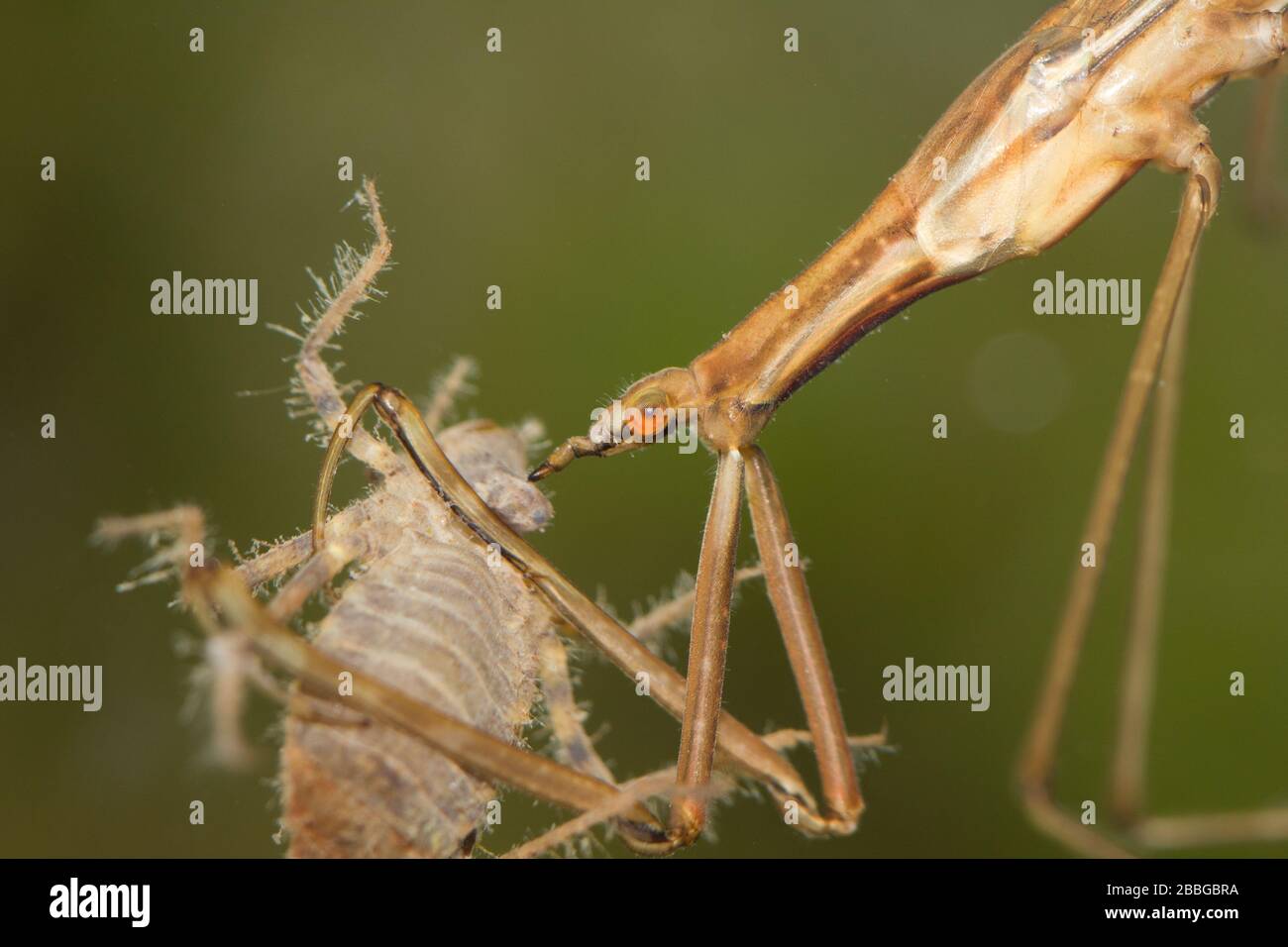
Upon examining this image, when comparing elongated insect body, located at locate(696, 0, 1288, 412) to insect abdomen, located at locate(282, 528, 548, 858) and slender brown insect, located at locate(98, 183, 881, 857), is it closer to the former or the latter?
slender brown insect, located at locate(98, 183, 881, 857)

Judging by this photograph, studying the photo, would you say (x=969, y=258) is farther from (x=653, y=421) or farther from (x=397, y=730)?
(x=397, y=730)

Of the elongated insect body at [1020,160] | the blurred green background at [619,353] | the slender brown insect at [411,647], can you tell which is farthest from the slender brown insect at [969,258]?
the blurred green background at [619,353]

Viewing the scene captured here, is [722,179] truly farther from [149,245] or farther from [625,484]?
[149,245]

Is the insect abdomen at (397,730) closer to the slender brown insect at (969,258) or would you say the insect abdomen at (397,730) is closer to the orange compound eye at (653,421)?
the slender brown insect at (969,258)

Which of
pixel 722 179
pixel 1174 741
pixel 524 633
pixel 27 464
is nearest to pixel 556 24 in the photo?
pixel 722 179

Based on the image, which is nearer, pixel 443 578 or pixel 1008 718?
pixel 443 578

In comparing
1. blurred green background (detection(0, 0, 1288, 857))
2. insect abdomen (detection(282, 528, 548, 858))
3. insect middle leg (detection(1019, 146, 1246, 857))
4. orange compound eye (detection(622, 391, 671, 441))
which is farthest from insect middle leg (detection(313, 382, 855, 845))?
blurred green background (detection(0, 0, 1288, 857))

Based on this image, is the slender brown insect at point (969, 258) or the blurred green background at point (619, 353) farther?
the blurred green background at point (619, 353)

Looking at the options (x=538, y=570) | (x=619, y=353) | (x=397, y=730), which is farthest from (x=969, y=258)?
(x=619, y=353)
